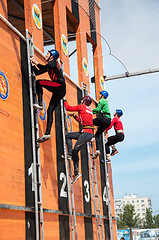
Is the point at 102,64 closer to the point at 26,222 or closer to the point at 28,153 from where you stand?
the point at 28,153

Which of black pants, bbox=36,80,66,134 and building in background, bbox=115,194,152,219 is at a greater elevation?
building in background, bbox=115,194,152,219

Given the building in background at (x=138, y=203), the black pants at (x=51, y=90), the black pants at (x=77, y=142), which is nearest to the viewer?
the black pants at (x=51, y=90)

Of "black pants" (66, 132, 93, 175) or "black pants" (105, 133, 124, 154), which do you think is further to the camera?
"black pants" (105, 133, 124, 154)

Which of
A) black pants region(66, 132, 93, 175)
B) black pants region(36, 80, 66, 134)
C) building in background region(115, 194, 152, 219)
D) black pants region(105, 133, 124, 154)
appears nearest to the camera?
black pants region(36, 80, 66, 134)

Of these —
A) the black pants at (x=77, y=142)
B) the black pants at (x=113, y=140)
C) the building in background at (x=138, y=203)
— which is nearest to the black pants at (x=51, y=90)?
the black pants at (x=77, y=142)

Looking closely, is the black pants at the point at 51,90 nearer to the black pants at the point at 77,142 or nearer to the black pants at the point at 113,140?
the black pants at the point at 77,142

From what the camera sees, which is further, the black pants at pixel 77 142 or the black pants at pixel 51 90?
the black pants at pixel 77 142

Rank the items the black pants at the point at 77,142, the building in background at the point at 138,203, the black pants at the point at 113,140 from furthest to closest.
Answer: the building in background at the point at 138,203 → the black pants at the point at 113,140 → the black pants at the point at 77,142

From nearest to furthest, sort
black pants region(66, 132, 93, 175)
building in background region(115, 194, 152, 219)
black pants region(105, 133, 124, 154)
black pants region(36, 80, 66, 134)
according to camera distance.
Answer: black pants region(36, 80, 66, 134), black pants region(66, 132, 93, 175), black pants region(105, 133, 124, 154), building in background region(115, 194, 152, 219)

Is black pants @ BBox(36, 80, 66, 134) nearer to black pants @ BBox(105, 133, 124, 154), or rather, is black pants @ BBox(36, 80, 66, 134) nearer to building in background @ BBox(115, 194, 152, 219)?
black pants @ BBox(105, 133, 124, 154)

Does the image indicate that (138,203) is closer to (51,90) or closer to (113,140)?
(113,140)

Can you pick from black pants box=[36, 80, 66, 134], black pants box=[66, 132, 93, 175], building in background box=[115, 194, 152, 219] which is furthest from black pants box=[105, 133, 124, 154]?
building in background box=[115, 194, 152, 219]

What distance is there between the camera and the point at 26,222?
296 inches

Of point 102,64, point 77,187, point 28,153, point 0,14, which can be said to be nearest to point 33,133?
point 28,153
